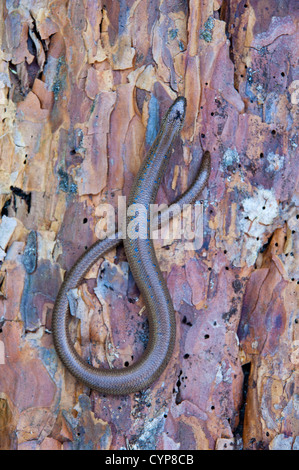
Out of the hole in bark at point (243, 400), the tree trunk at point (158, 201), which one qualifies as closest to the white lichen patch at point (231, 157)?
the tree trunk at point (158, 201)

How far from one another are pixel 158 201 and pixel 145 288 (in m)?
0.76

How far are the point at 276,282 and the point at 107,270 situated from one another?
142 centimetres

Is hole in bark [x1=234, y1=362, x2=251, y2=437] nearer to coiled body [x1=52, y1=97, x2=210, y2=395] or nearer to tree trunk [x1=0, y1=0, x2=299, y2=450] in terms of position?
tree trunk [x1=0, y1=0, x2=299, y2=450]

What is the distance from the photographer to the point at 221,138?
3.57 m

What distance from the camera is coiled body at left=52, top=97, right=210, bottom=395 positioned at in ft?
10.8

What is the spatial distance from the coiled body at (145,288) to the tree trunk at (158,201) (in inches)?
3.8

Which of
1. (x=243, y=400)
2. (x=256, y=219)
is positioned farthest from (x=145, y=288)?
(x=243, y=400)

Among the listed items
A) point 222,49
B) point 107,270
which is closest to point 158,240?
point 107,270

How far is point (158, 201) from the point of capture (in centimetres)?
360

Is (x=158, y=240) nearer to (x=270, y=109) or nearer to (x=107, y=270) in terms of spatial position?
(x=107, y=270)

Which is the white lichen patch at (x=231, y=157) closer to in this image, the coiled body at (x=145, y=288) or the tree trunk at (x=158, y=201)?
the tree trunk at (x=158, y=201)

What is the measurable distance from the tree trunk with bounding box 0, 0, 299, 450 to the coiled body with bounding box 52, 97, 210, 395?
0.10m

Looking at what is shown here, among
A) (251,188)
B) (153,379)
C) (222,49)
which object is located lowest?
(153,379)

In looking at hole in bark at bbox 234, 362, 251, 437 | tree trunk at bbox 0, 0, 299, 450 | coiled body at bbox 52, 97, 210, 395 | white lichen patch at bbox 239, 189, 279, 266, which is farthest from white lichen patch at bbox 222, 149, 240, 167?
hole in bark at bbox 234, 362, 251, 437
